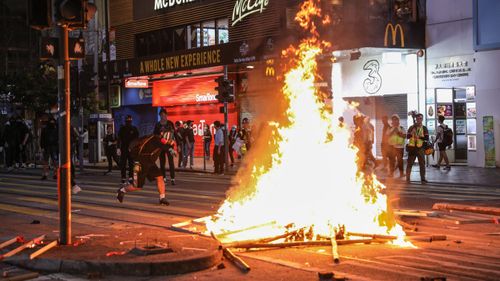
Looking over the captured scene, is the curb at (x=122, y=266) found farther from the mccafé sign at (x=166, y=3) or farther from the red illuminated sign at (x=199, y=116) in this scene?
the mccafé sign at (x=166, y=3)

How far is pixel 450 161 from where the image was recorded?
24.5m

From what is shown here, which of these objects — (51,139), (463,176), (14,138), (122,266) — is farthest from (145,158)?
(14,138)

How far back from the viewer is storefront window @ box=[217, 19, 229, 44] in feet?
107

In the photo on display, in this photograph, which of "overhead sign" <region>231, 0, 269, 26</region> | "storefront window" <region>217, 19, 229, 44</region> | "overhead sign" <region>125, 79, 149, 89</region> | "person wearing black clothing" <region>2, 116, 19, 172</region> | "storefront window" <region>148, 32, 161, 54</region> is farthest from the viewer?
"storefront window" <region>148, 32, 161, 54</region>

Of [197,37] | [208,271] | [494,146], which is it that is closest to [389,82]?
[494,146]

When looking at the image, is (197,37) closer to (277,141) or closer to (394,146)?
(394,146)

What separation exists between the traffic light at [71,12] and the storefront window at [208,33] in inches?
996

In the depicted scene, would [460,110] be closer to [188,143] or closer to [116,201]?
[188,143]

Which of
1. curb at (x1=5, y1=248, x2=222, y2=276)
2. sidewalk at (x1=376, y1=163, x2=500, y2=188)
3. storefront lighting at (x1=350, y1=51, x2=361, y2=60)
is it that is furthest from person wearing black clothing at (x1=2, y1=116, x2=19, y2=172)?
curb at (x1=5, y1=248, x2=222, y2=276)

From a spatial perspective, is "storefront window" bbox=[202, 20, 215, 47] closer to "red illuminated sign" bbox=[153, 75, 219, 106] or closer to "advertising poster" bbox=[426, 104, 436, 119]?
"red illuminated sign" bbox=[153, 75, 219, 106]

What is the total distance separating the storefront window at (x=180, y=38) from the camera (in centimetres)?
3459

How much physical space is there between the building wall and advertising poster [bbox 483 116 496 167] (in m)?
0.13

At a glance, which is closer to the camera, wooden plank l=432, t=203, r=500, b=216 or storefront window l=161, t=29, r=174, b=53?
wooden plank l=432, t=203, r=500, b=216

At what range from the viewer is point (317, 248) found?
8.43m
